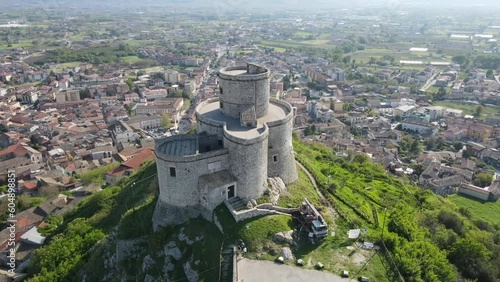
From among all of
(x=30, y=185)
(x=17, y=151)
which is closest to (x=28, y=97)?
(x=17, y=151)

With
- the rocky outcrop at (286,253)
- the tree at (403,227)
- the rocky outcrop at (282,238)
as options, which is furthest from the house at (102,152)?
the tree at (403,227)

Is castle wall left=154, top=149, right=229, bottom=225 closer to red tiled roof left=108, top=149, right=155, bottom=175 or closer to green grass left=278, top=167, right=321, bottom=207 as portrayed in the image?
green grass left=278, top=167, right=321, bottom=207

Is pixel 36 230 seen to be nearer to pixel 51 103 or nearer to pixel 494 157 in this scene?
pixel 51 103

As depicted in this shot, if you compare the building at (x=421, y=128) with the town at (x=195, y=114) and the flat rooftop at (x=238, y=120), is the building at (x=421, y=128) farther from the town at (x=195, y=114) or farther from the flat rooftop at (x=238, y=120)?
the flat rooftop at (x=238, y=120)

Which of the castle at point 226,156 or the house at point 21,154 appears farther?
the house at point 21,154

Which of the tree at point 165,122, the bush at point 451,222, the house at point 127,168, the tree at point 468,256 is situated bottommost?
the tree at point 165,122
